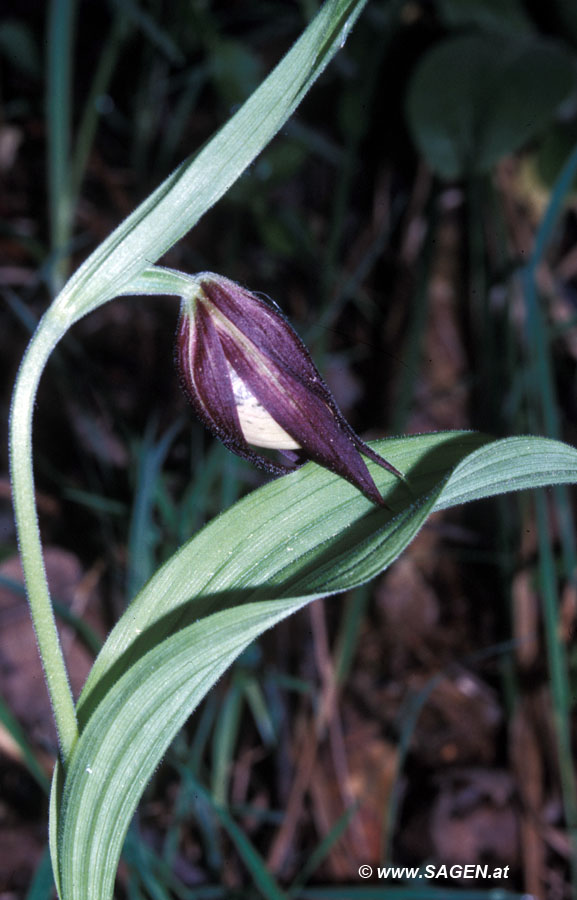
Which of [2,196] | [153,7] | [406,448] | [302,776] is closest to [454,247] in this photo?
[153,7]

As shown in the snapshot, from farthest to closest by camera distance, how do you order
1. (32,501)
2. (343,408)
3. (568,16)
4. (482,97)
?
(343,408) → (568,16) → (482,97) → (32,501)

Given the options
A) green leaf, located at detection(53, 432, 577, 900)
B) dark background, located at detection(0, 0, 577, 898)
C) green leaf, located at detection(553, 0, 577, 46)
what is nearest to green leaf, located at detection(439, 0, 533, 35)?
dark background, located at detection(0, 0, 577, 898)

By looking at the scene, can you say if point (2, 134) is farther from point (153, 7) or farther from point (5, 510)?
point (5, 510)

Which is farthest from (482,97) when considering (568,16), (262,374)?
(262,374)

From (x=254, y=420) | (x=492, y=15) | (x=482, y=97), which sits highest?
(x=492, y=15)

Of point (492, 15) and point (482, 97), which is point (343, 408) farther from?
point (492, 15)
